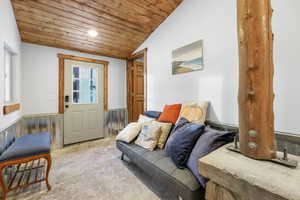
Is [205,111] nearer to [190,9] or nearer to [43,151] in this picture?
[190,9]

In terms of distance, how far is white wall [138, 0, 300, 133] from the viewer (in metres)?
1.29

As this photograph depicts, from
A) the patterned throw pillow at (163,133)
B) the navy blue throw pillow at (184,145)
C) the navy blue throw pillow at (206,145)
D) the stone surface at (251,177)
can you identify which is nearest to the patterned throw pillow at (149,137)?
the patterned throw pillow at (163,133)

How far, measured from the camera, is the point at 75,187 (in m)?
1.64

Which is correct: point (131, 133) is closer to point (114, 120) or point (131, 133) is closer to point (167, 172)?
point (167, 172)

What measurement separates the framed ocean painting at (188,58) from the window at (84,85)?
2.06 m

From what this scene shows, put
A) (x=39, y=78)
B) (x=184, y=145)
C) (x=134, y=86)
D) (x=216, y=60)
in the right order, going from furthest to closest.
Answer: (x=134, y=86), (x=39, y=78), (x=216, y=60), (x=184, y=145)

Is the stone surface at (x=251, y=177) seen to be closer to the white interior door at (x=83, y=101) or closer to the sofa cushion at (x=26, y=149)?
the sofa cushion at (x=26, y=149)

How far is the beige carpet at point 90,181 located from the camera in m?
1.50

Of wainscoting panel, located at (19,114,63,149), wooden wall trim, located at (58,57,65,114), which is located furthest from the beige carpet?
wooden wall trim, located at (58,57,65,114)

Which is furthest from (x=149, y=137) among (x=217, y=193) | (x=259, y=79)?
(x=259, y=79)

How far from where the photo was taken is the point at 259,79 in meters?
0.84

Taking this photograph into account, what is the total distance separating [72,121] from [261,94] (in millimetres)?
3364

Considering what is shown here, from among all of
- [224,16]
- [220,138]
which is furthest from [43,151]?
[224,16]

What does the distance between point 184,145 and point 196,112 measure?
24.0 inches
